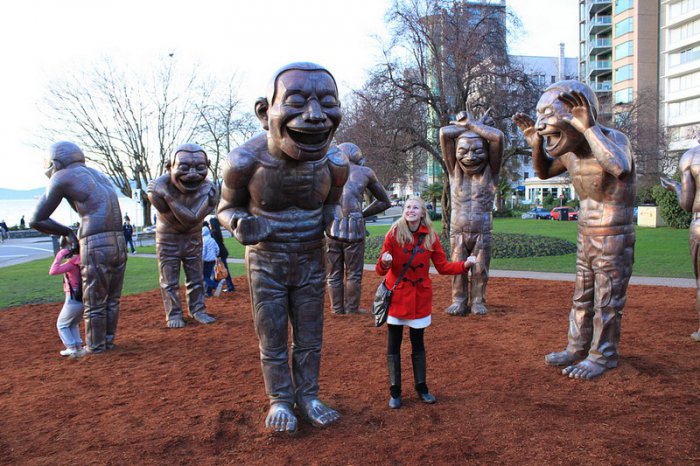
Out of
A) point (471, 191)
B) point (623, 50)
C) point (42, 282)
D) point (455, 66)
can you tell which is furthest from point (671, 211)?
point (623, 50)

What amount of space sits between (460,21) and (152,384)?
543 inches

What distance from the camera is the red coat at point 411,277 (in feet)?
Result: 13.7

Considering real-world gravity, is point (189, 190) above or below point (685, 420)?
above

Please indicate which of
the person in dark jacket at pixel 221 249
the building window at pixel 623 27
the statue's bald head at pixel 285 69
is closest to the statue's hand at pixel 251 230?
the statue's bald head at pixel 285 69

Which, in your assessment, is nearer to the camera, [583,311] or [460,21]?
[583,311]

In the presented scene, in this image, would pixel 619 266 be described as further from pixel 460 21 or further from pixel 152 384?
pixel 460 21

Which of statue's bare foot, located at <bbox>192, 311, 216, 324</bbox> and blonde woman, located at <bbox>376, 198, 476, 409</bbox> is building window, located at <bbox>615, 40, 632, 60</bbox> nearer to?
statue's bare foot, located at <bbox>192, 311, 216, 324</bbox>

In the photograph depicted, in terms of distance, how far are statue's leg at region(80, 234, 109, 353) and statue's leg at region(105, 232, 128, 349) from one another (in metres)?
0.10

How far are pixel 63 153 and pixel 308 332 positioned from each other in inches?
147

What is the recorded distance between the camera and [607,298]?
4734 millimetres

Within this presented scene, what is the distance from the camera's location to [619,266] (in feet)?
15.4

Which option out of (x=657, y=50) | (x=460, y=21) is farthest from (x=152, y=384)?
(x=657, y=50)

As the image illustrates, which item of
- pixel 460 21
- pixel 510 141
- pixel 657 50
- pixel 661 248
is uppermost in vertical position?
pixel 657 50

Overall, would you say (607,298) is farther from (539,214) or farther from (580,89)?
(539,214)
